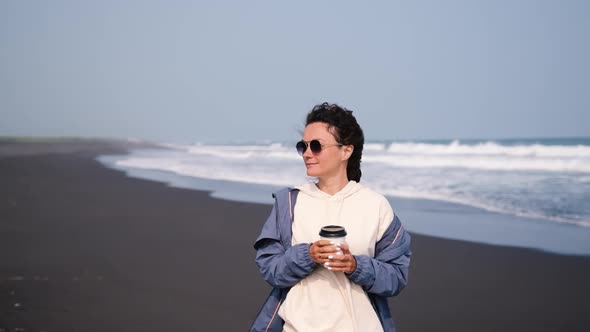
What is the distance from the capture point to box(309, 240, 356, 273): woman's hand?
1832 mm

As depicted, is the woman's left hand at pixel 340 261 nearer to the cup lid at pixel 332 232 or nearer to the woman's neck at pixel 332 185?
the cup lid at pixel 332 232

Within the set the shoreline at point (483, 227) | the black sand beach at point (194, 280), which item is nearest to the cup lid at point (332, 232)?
the black sand beach at point (194, 280)

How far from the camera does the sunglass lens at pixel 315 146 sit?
2195mm

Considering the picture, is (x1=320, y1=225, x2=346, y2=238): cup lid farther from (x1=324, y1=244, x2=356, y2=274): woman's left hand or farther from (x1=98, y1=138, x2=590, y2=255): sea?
(x1=98, y1=138, x2=590, y2=255): sea

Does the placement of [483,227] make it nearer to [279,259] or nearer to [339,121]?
[339,121]

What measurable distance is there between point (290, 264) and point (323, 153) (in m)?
0.50

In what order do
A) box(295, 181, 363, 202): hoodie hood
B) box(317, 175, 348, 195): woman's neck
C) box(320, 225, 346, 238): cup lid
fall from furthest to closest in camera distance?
box(317, 175, 348, 195): woman's neck, box(295, 181, 363, 202): hoodie hood, box(320, 225, 346, 238): cup lid

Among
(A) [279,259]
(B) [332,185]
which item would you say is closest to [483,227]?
(B) [332,185]

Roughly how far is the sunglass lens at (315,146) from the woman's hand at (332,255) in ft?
1.59

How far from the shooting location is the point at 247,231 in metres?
7.34

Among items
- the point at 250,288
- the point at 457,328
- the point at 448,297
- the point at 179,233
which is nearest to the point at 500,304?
the point at 448,297

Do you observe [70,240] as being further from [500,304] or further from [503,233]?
[503,233]

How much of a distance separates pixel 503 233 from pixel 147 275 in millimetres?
4736

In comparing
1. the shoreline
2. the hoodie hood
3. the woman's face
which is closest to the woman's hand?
the hoodie hood
